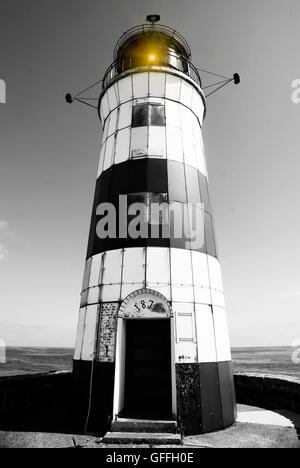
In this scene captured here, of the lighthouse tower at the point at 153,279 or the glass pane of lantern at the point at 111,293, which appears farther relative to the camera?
the glass pane of lantern at the point at 111,293

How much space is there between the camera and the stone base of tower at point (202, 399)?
560 centimetres

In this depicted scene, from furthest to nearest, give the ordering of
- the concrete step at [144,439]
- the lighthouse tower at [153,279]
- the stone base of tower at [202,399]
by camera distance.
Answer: the lighthouse tower at [153,279] < the stone base of tower at [202,399] < the concrete step at [144,439]

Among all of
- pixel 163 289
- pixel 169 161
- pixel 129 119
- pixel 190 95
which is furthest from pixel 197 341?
pixel 190 95

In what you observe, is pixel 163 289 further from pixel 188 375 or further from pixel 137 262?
pixel 188 375

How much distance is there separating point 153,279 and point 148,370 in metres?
2.00

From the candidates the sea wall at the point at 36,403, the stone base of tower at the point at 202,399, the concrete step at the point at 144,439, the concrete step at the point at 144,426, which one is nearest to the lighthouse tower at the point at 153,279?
the stone base of tower at the point at 202,399

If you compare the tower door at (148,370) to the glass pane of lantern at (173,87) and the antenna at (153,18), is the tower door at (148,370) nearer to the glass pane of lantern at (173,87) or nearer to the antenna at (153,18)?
the glass pane of lantern at (173,87)

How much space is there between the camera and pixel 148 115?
26.8ft

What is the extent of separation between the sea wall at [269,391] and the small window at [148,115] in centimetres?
826

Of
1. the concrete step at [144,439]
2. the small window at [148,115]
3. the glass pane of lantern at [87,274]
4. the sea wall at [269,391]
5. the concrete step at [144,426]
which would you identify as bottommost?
the concrete step at [144,439]

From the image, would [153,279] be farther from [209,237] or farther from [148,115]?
[148,115]

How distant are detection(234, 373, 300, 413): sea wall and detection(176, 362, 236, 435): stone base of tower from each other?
2596 millimetres

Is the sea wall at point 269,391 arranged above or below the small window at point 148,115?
below

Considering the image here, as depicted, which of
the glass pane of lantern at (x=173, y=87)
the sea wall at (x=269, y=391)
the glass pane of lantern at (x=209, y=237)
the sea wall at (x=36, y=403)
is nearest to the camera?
the sea wall at (x=36, y=403)
